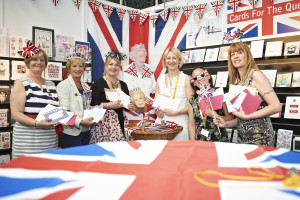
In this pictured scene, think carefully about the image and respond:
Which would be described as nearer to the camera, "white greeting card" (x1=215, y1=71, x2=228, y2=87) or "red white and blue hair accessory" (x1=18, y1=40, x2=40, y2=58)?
"red white and blue hair accessory" (x1=18, y1=40, x2=40, y2=58)

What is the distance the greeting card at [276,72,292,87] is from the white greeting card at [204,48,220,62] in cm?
109

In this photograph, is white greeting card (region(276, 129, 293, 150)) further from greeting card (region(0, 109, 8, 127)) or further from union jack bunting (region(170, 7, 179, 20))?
greeting card (region(0, 109, 8, 127))

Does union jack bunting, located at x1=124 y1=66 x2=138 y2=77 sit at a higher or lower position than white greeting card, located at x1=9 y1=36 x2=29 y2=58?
lower

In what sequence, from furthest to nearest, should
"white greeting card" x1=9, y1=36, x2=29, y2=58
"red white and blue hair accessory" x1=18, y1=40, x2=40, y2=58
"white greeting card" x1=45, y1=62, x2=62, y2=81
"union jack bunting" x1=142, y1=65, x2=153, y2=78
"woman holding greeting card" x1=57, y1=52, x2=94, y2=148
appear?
1. "union jack bunting" x1=142, y1=65, x2=153, y2=78
2. "white greeting card" x1=45, y1=62, x2=62, y2=81
3. "white greeting card" x1=9, y1=36, x2=29, y2=58
4. "woman holding greeting card" x1=57, y1=52, x2=94, y2=148
5. "red white and blue hair accessory" x1=18, y1=40, x2=40, y2=58

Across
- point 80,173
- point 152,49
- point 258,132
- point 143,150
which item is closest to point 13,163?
point 80,173

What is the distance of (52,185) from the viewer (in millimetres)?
878

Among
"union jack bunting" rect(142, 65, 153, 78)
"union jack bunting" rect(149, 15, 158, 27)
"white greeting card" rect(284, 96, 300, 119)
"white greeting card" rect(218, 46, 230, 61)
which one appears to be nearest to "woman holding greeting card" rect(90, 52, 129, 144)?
"white greeting card" rect(218, 46, 230, 61)

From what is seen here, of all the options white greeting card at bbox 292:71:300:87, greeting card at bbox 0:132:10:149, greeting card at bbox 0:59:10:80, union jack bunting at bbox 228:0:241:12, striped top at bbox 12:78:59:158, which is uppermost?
union jack bunting at bbox 228:0:241:12

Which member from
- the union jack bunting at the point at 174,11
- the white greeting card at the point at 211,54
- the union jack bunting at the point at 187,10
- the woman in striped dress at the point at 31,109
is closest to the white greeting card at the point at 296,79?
the white greeting card at the point at 211,54

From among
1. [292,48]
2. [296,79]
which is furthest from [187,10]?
[296,79]

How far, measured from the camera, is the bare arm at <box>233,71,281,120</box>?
6.55ft

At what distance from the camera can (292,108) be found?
3.32m

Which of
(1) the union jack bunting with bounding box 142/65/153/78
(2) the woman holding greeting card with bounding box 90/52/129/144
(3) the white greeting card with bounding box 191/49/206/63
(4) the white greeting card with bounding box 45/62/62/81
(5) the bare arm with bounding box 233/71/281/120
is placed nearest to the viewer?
(5) the bare arm with bounding box 233/71/281/120

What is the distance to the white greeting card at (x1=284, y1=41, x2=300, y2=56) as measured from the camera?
3.34 metres
